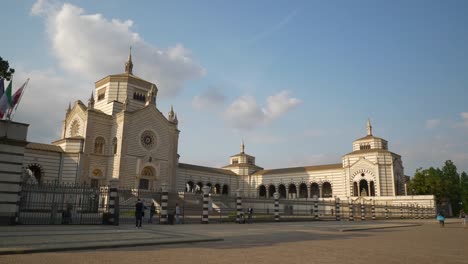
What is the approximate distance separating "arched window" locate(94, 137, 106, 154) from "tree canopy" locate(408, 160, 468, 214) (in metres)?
41.1

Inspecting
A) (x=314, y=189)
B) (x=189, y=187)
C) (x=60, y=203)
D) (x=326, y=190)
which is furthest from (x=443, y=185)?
(x=60, y=203)

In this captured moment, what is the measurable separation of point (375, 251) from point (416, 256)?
1.04 metres

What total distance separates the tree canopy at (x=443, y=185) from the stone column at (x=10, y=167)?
47.7m

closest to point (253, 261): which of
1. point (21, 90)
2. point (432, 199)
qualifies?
point (21, 90)

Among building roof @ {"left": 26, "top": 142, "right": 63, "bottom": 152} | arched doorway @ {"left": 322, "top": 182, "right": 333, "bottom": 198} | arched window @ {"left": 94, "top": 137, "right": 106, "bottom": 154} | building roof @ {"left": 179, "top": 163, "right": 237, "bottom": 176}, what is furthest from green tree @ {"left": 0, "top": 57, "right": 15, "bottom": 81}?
arched doorway @ {"left": 322, "top": 182, "right": 333, "bottom": 198}

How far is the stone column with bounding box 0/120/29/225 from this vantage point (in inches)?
554

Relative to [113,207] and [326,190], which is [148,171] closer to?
[113,207]

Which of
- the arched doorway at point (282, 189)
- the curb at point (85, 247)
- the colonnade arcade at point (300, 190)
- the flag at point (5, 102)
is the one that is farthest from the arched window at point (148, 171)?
the curb at point (85, 247)

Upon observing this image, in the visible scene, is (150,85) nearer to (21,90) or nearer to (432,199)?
(21,90)

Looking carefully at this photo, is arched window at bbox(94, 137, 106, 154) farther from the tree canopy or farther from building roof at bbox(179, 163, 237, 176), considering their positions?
the tree canopy

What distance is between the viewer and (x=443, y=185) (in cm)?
4756

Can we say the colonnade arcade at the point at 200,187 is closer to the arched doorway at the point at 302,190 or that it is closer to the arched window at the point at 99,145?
the arched doorway at the point at 302,190

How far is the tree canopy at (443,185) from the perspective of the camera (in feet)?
154

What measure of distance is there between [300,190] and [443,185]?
22.7 meters
